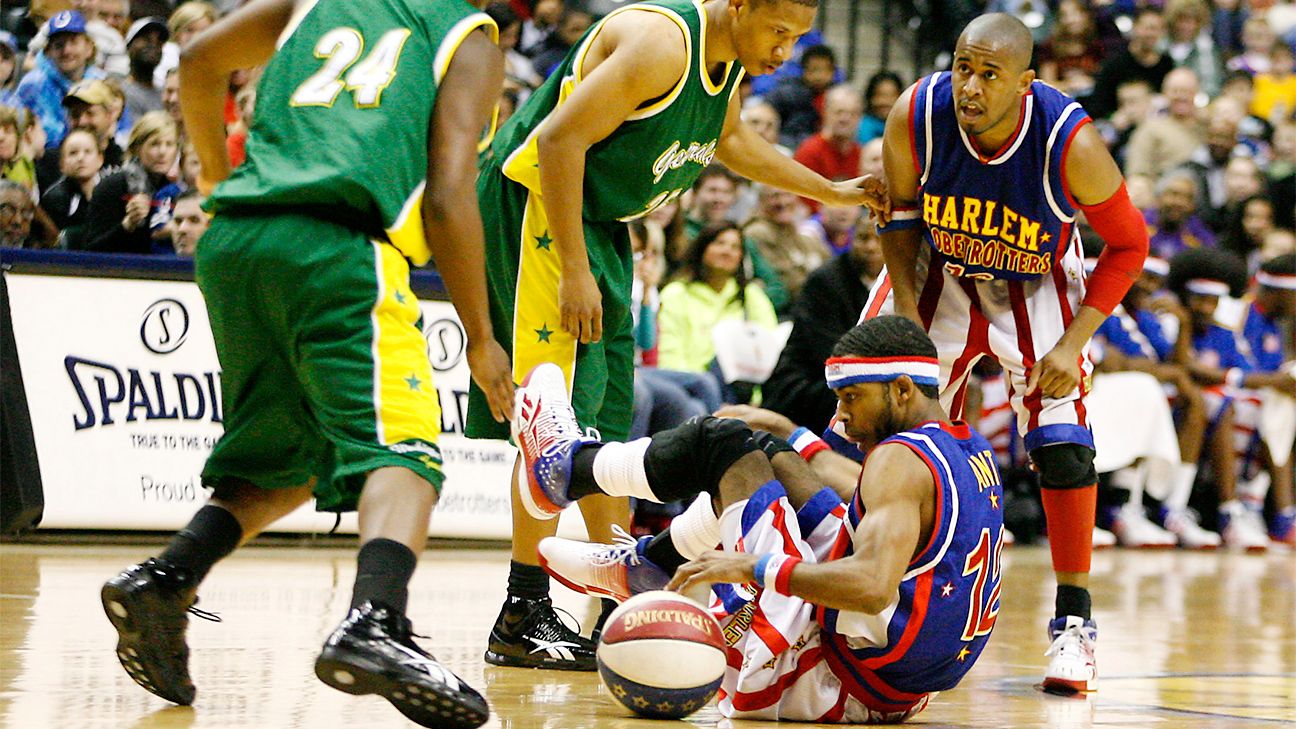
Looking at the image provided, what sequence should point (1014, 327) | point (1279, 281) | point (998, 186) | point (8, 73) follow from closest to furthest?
1. point (998, 186)
2. point (1014, 327)
3. point (8, 73)
4. point (1279, 281)

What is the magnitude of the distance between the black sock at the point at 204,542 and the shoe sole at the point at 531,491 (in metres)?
0.92

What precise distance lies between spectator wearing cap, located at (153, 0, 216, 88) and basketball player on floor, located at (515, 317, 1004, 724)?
246 inches

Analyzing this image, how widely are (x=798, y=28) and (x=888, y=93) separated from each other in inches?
338

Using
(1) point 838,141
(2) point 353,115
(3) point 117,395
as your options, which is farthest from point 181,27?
(2) point 353,115

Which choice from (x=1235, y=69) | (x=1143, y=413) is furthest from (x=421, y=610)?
(x=1235, y=69)

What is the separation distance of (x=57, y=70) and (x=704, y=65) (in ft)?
19.0

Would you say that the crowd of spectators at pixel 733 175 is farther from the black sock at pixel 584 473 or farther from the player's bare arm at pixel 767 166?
the black sock at pixel 584 473

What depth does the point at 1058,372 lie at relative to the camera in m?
4.87

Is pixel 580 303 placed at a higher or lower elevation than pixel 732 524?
higher

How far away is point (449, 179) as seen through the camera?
11.4 ft

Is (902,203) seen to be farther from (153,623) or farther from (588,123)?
(153,623)

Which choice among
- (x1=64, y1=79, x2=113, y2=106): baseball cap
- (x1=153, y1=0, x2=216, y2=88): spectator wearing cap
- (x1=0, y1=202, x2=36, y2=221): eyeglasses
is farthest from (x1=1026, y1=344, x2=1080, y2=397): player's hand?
(x1=153, y1=0, x2=216, y2=88): spectator wearing cap

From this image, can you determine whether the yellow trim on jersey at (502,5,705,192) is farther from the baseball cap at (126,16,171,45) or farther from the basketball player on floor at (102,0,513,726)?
the baseball cap at (126,16,171,45)

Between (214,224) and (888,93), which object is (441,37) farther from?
(888,93)
